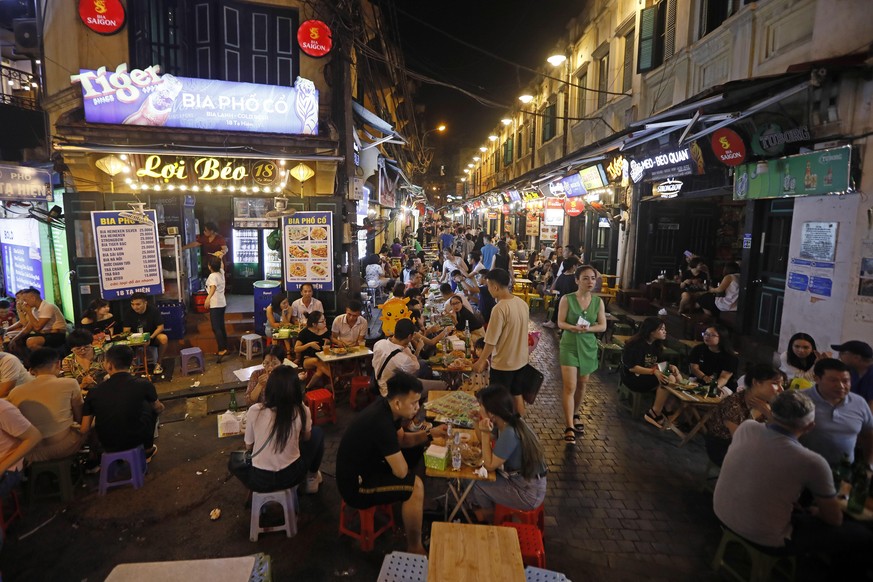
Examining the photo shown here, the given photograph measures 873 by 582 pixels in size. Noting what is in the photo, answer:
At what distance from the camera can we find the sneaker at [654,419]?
7.18m

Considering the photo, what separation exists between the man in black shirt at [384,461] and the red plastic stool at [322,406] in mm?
2997

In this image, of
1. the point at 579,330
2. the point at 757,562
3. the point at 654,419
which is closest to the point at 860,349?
the point at 654,419

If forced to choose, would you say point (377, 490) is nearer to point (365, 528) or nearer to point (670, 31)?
point (365, 528)

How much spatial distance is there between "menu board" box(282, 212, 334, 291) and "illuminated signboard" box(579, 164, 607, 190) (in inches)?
275

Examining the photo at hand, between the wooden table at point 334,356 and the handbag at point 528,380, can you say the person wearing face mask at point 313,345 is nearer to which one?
the wooden table at point 334,356

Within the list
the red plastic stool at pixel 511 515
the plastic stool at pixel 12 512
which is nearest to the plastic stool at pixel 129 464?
the plastic stool at pixel 12 512

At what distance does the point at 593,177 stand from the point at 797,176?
18.7ft

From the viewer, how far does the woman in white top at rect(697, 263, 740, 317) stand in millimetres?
9883

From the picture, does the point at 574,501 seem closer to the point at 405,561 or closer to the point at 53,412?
the point at 405,561

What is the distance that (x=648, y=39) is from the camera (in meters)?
12.7

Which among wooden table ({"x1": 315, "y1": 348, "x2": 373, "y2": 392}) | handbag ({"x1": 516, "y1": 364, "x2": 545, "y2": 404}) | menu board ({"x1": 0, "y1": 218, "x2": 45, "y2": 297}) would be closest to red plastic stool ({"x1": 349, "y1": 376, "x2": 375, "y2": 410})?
wooden table ({"x1": 315, "y1": 348, "x2": 373, "y2": 392})

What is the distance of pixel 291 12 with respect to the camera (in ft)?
34.8

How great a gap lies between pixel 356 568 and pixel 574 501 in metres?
2.52

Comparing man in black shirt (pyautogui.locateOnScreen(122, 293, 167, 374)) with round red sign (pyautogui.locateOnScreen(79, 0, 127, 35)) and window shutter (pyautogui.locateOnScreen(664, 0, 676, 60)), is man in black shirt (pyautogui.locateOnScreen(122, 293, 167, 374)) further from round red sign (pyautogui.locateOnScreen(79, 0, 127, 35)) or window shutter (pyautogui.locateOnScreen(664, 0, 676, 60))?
window shutter (pyautogui.locateOnScreen(664, 0, 676, 60))
